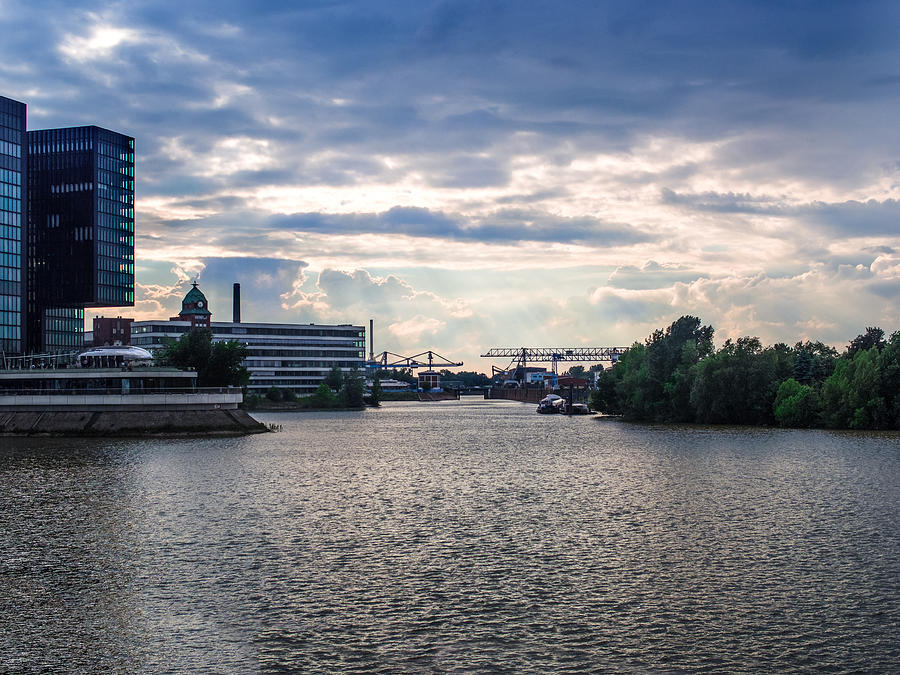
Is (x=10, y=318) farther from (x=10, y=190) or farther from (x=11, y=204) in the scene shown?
(x=10, y=190)

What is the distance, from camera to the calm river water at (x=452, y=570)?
25.3 meters

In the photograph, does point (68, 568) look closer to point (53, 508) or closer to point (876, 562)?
point (53, 508)

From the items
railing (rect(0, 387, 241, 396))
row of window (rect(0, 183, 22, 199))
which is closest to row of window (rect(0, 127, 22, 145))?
row of window (rect(0, 183, 22, 199))

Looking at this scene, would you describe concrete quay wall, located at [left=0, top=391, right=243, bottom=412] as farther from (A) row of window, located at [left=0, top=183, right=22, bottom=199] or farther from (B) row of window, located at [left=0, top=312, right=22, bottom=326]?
(A) row of window, located at [left=0, top=183, right=22, bottom=199]

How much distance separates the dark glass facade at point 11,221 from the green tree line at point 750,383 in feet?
429

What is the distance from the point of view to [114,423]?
11175 cm

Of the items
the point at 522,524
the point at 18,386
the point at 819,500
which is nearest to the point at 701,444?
the point at 819,500

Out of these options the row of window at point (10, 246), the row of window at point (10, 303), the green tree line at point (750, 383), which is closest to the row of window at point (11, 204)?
the row of window at point (10, 246)

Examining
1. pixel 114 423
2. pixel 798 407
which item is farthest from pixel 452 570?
pixel 798 407

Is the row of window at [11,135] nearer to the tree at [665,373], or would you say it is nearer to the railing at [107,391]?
the railing at [107,391]

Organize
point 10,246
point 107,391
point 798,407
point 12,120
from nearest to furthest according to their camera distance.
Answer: point 107,391 → point 798,407 → point 12,120 → point 10,246

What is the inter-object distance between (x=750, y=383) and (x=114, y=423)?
88644 millimetres

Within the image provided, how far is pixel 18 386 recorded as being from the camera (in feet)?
438

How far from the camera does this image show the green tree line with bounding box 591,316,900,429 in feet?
369
